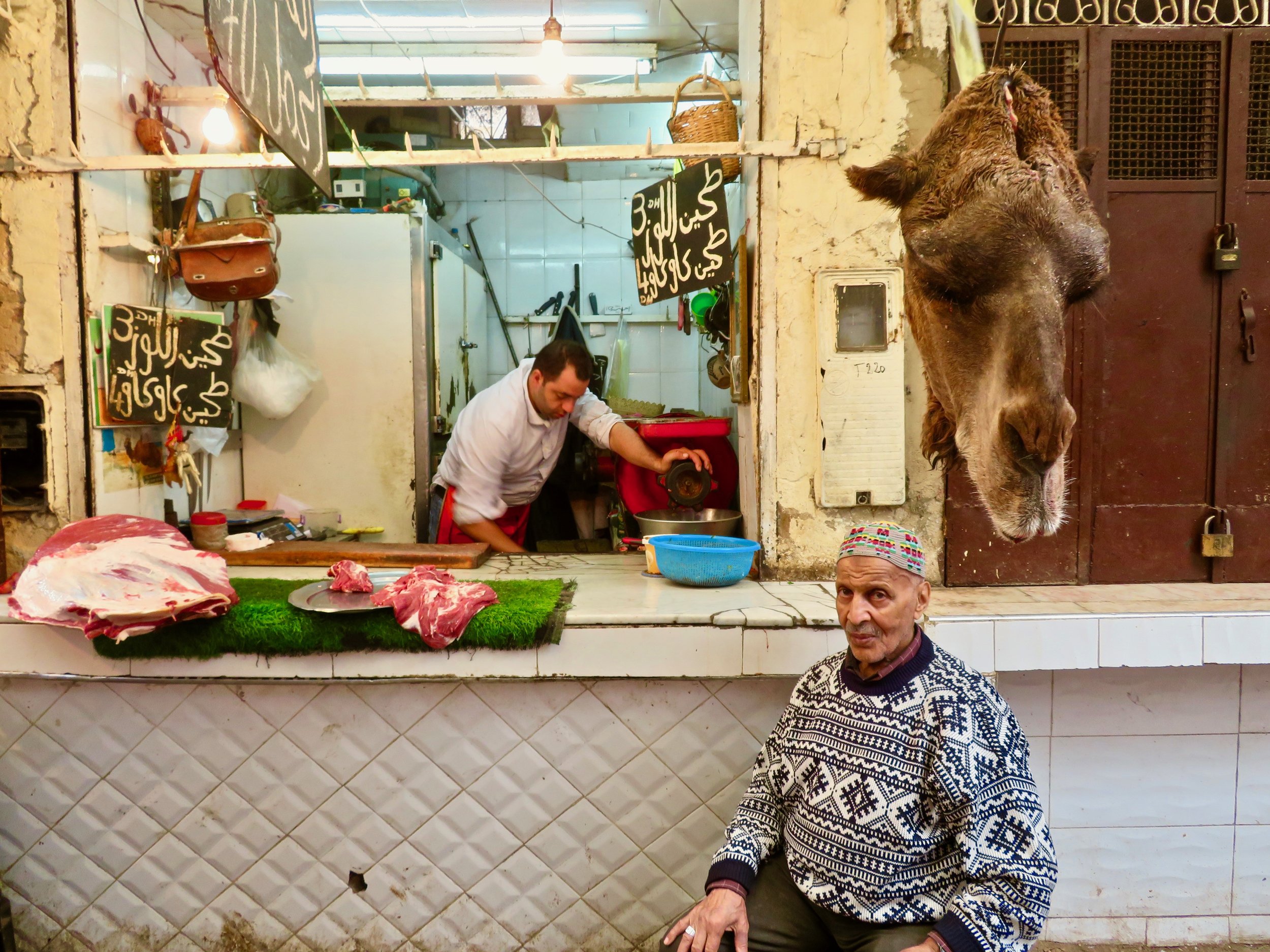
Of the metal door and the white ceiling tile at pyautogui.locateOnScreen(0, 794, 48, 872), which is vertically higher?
the metal door

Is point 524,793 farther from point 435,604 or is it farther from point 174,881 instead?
point 174,881

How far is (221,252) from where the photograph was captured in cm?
341

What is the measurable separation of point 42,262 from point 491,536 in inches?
79.1

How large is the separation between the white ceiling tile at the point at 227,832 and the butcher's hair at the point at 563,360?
2135 millimetres

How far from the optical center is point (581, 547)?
4.18 m

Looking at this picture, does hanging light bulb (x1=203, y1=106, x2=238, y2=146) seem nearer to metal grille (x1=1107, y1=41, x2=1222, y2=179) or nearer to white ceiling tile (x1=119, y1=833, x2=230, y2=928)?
white ceiling tile (x1=119, y1=833, x2=230, y2=928)

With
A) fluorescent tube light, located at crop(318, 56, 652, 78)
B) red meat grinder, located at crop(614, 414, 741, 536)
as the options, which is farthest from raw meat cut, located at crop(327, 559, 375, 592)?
fluorescent tube light, located at crop(318, 56, 652, 78)

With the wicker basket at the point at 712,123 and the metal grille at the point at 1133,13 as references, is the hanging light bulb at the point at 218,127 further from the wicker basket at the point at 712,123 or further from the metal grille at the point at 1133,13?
the metal grille at the point at 1133,13

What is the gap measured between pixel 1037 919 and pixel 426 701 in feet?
5.98

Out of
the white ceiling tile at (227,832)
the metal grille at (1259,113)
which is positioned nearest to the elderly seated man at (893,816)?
the white ceiling tile at (227,832)

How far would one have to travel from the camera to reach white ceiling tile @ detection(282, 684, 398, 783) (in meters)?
2.79

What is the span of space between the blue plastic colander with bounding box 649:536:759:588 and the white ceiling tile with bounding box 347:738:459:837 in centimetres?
101

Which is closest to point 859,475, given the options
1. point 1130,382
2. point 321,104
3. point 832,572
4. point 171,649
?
point 832,572

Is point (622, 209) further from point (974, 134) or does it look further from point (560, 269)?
point (974, 134)
